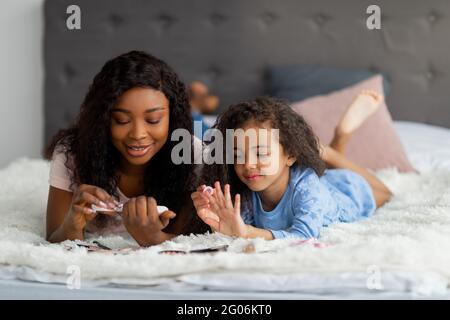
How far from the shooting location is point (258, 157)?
158 centimetres

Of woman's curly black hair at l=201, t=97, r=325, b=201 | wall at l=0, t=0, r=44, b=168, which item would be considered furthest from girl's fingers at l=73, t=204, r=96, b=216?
wall at l=0, t=0, r=44, b=168

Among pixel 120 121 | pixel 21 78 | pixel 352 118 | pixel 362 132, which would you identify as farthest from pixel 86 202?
pixel 21 78

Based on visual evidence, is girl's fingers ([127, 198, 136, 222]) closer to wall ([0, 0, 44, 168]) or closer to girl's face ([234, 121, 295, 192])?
girl's face ([234, 121, 295, 192])

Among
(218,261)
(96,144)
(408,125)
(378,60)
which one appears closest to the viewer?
(218,261)

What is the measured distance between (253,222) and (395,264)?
49 cm

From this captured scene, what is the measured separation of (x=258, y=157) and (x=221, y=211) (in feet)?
0.63

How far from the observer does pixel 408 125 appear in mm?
2689

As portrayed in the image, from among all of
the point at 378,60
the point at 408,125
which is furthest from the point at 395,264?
the point at 378,60

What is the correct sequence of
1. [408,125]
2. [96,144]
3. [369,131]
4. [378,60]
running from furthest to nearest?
[378,60], [408,125], [369,131], [96,144]

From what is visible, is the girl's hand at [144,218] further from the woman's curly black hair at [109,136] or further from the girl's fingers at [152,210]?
the woman's curly black hair at [109,136]

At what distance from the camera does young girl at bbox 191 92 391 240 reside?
1.46 metres

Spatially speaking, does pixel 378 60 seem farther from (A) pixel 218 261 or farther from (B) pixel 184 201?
(A) pixel 218 261

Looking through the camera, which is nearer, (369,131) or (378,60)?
(369,131)

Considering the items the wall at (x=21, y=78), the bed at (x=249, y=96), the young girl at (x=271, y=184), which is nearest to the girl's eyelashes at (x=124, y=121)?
the young girl at (x=271, y=184)
